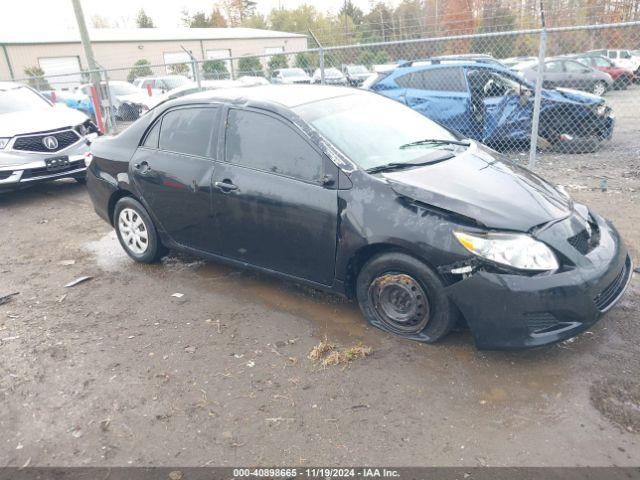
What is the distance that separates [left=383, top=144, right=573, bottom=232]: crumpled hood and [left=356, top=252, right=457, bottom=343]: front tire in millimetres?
422

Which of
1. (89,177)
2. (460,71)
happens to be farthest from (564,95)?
(89,177)

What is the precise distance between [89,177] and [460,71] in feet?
20.9

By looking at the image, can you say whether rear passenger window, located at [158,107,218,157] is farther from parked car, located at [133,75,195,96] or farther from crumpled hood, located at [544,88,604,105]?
parked car, located at [133,75,195,96]

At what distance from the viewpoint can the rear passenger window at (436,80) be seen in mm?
8742

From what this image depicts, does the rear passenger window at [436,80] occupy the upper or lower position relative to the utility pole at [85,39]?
lower

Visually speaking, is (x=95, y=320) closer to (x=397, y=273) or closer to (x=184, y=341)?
(x=184, y=341)

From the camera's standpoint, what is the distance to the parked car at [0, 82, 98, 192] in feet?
23.6

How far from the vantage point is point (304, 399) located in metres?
2.95

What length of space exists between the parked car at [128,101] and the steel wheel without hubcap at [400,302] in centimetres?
1279

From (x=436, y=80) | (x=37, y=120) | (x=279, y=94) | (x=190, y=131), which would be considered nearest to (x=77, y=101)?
(x=37, y=120)

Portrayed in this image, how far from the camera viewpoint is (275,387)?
3.07 m

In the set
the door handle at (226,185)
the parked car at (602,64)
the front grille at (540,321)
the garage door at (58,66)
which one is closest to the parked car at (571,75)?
the parked car at (602,64)

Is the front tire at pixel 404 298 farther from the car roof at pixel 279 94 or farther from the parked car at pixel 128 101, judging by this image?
the parked car at pixel 128 101

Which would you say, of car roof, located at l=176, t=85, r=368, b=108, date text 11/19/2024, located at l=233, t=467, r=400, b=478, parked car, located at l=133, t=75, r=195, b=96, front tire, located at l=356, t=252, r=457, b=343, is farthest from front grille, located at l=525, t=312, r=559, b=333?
parked car, located at l=133, t=75, r=195, b=96
